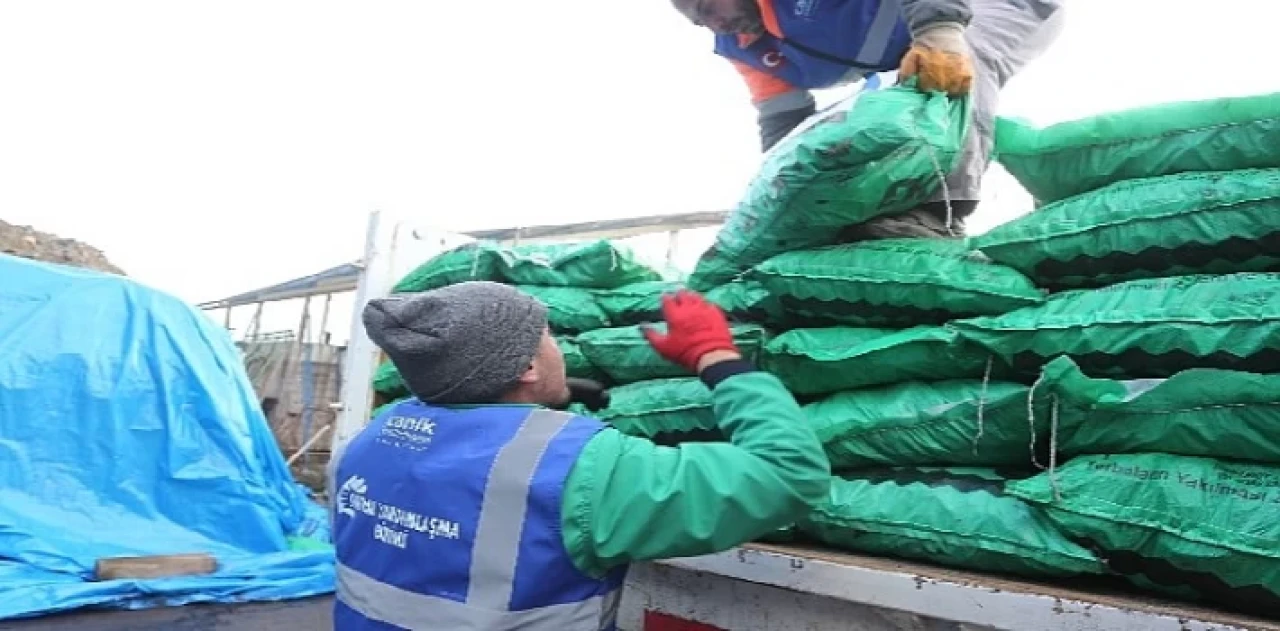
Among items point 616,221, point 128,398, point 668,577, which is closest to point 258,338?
point 128,398

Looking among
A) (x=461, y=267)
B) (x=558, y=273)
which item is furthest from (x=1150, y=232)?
(x=461, y=267)

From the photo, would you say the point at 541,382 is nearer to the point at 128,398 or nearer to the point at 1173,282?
the point at 1173,282

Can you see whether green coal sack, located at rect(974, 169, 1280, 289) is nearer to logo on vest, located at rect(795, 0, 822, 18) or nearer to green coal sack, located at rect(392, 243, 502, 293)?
logo on vest, located at rect(795, 0, 822, 18)

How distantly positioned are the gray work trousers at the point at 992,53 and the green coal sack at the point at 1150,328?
2.09 ft

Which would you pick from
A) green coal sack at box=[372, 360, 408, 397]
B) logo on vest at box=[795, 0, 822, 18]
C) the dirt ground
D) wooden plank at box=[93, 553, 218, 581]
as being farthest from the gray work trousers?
the dirt ground

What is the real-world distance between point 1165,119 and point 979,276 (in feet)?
1.57

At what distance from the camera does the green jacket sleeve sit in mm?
1389

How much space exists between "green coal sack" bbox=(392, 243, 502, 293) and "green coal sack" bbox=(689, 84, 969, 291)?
995 millimetres

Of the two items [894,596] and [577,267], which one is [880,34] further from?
[894,596]

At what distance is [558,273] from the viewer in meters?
2.93

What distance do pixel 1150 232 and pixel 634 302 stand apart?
4.42 feet

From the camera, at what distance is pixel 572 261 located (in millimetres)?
2926

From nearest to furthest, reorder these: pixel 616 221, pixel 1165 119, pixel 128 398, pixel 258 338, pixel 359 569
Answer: pixel 359 569, pixel 1165 119, pixel 616 221, pixel 128 398, pixel 258 338

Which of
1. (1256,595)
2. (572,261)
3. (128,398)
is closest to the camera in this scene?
(1256,595)
